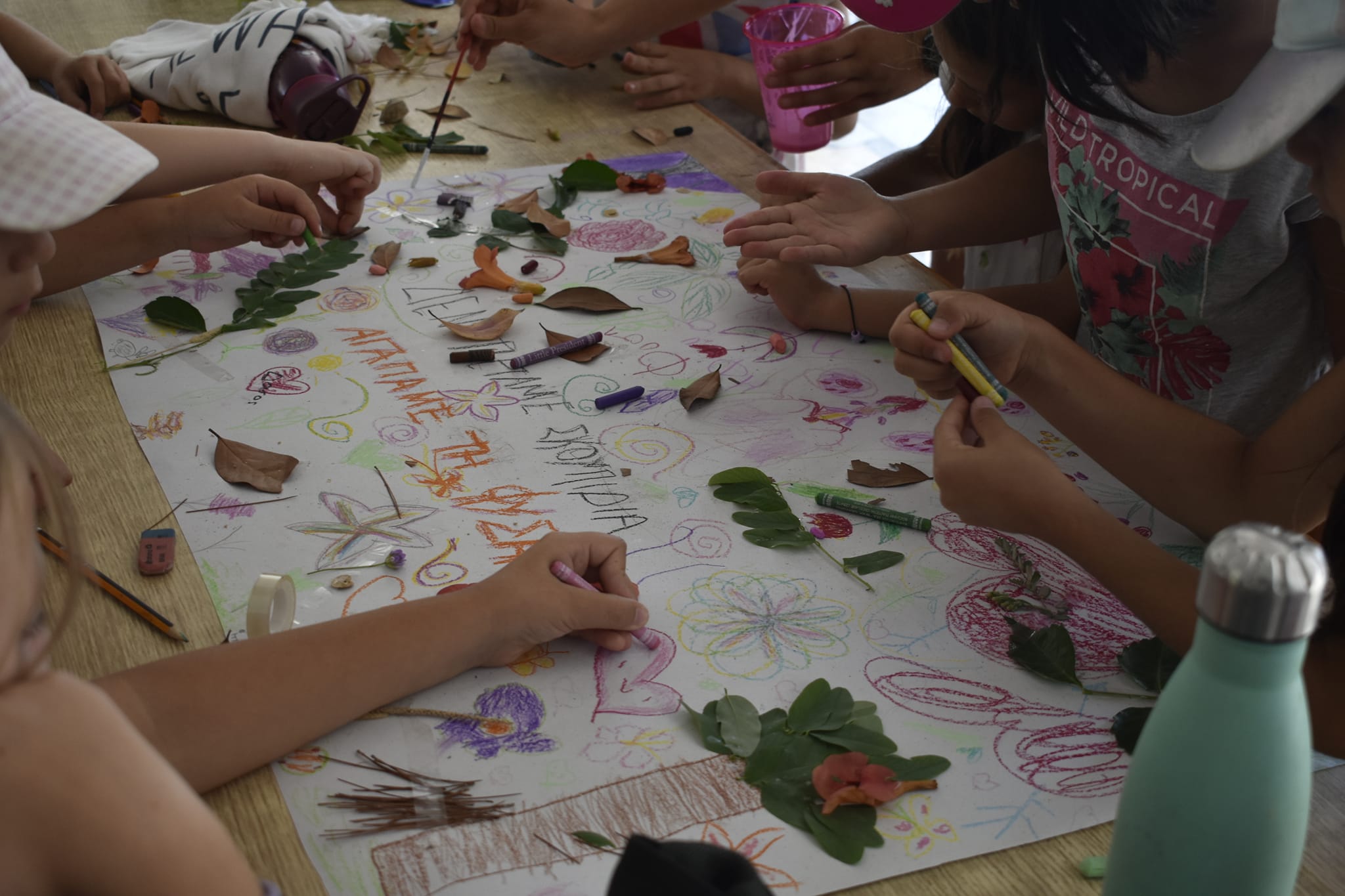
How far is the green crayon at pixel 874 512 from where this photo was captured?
79cm

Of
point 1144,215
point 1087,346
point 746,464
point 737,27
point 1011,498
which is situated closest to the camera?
point 1011,498

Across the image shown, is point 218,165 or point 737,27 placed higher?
point 737,27

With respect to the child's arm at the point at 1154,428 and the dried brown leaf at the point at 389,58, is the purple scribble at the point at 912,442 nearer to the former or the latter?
the child's arm at the point at 1154,428

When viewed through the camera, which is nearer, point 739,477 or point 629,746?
point 629,746

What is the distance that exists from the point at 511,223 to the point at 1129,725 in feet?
2.68

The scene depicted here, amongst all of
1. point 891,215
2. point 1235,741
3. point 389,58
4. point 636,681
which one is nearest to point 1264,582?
point 1235,741

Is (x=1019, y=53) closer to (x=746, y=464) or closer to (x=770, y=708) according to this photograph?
(x=746, y=464)

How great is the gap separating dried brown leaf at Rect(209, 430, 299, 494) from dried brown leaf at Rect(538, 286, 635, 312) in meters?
0.32

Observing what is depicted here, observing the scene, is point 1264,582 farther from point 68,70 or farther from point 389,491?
point 68,70

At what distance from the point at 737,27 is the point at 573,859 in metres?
1.46

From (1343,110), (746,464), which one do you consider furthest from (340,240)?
(1343,110)

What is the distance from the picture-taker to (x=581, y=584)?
70 cm

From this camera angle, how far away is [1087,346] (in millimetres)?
1132

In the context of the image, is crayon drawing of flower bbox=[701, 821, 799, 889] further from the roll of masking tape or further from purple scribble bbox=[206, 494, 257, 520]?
purple scribble bbox=[206, 494, 257, 520]
